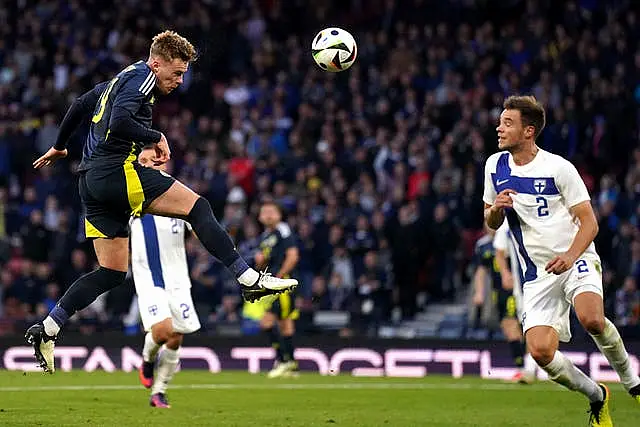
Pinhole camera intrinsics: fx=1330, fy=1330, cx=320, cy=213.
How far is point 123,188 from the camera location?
9.88 metres

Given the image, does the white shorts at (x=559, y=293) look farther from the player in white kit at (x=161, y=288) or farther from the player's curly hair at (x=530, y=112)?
the player in white kit at (x=161, y=288)

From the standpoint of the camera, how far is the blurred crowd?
2052cm

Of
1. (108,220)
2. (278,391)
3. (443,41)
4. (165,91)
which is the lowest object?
(278,391)

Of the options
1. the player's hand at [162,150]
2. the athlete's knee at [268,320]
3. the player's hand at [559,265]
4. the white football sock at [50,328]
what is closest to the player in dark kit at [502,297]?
the athlete's knee at [268,320]

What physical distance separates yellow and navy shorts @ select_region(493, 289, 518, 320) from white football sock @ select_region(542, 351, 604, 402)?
6722mm

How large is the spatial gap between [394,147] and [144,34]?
22.8 ft

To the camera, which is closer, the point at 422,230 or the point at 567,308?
the point at 567,308

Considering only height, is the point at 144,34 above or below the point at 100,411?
above

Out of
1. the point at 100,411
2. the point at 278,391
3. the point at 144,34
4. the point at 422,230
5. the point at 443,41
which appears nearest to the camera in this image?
the point at 100,411

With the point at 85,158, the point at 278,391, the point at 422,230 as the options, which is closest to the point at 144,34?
the point at 422,230

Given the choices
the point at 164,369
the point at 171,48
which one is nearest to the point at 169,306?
the point at 164,369

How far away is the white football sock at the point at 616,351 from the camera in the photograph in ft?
34.2

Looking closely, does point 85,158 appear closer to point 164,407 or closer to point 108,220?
point 108,220

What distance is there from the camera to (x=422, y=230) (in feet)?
66.4
